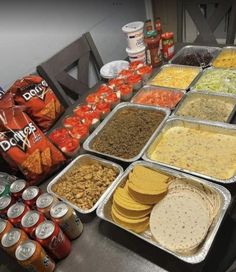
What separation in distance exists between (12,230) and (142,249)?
44 cm

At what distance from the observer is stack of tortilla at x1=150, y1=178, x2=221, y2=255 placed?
35.5 inches

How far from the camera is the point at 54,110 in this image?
1.58m

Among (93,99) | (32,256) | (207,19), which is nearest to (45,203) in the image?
(32,256)

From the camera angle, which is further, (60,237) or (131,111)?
(131,111)

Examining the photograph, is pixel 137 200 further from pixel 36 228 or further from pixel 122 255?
pixel 36 228

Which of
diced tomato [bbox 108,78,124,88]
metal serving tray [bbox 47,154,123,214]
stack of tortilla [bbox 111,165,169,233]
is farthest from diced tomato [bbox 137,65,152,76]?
stack of tortilla [bbox 111,165,169,233]

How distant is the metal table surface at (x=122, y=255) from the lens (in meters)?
0.91

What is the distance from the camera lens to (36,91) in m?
1.49

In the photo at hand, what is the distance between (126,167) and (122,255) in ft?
1.36

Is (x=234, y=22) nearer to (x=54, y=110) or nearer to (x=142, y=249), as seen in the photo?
(x=54, y=110)

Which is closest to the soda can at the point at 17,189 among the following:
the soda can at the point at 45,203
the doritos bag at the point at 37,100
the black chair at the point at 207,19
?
the soda can at the point at 45,203

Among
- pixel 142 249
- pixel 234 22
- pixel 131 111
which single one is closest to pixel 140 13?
pixel 234 22

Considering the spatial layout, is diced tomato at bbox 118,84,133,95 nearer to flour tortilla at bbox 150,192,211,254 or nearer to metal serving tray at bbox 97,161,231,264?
metal serving tray at bbox 97,161,231,264

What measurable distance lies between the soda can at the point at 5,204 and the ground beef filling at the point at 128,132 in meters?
0.47
